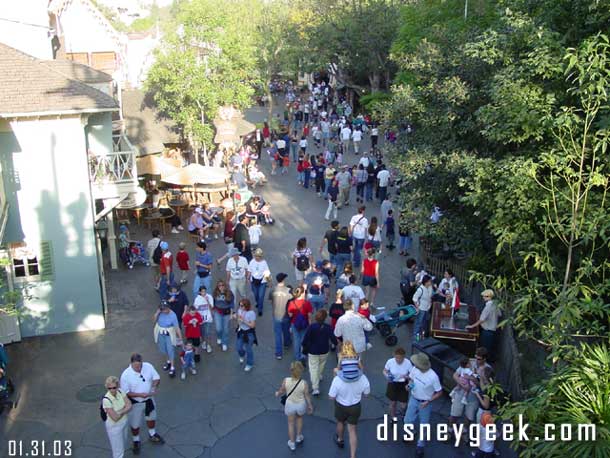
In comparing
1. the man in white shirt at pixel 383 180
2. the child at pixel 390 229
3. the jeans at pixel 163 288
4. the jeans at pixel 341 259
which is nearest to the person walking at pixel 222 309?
the jeans at pixel 163 288

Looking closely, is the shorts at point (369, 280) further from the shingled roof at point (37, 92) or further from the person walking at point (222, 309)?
the shingled roof at point (37, 92)

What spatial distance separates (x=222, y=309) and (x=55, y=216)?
13.8 feet

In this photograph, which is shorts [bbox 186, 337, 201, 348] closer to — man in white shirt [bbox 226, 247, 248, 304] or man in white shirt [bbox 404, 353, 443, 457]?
man in white shirt [bbox 226, 247, 248, 304]

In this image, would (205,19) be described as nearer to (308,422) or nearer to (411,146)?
(411,146)

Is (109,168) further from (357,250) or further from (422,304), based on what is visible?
(422,304)

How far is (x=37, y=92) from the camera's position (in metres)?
12.9

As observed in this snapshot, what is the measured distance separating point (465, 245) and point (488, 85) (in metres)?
3.28

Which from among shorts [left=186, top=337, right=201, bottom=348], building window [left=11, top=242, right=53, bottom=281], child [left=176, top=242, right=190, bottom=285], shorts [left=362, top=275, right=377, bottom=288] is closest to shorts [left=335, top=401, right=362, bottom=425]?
shorts [left=186, top=337, right=201, bottom=348]

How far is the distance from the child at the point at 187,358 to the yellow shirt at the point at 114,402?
281cm

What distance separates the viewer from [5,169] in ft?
42.1

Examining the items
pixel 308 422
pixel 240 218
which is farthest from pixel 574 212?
pixel 240 218

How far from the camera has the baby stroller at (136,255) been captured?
17.4 metres

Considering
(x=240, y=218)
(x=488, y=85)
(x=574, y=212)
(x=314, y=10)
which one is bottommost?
(x=240, y=218)

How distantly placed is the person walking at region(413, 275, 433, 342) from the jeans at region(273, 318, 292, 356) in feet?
8.24
